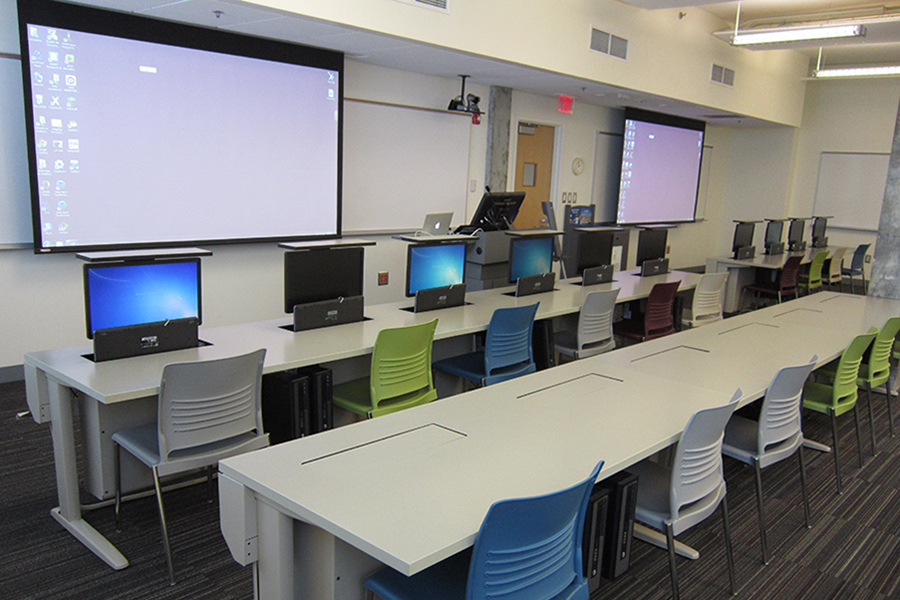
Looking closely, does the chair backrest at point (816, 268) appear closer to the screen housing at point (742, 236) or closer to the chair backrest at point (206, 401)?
the screen housing at point (742, 236)

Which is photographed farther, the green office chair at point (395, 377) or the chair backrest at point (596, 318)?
the chair backrest at point (596, 318)

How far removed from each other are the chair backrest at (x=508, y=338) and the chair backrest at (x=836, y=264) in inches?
281

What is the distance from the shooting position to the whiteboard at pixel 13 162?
4.33m

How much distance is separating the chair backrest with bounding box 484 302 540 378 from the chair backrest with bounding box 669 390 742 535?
1.64m

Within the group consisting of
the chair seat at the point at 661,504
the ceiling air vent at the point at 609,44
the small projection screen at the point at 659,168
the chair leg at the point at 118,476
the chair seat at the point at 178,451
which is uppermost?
the ceiling air vent at the point at 609,44

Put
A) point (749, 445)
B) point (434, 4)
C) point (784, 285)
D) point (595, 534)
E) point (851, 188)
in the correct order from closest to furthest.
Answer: point (595, 534) → point (749, 445) → point (434, 4) → point (784, 285) → point (851, 188)

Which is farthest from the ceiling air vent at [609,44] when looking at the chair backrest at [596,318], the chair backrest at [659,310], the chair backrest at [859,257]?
the chair backrest at [859,257]

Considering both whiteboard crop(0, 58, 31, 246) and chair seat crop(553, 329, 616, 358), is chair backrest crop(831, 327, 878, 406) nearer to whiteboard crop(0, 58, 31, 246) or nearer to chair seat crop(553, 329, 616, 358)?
chair seat crop(553, 329, 616, 358)

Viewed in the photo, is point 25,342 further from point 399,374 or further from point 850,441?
point 850,441

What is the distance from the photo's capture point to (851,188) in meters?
11.2

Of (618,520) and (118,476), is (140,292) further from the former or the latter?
(618,520)

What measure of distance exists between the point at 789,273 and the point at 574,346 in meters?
4.52

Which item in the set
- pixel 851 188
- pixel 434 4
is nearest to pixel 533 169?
pixel 434 4

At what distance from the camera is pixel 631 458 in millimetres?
2314
